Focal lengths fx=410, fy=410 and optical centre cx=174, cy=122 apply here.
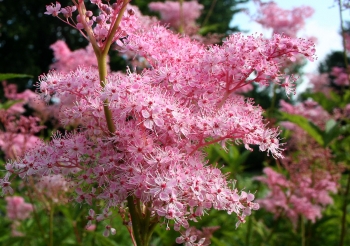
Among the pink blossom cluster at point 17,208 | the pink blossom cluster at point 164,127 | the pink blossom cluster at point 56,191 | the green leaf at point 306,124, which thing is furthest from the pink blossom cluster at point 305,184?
the pink blossom cluster at point 17,208

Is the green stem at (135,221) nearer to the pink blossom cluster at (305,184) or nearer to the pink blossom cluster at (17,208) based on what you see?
the pink blossom cluster at (305,184)

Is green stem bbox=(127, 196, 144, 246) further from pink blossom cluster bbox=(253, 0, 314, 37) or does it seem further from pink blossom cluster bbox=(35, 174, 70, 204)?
pink blossom cluster bbox=(253, 0, 314, 37)

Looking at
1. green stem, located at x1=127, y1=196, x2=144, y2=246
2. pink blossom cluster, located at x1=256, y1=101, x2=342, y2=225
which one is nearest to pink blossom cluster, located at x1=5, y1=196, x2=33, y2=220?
pink blossom cluster, located at x1=256, y1=101, x2=342, y2=225

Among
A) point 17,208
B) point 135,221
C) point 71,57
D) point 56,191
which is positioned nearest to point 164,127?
point 135,221

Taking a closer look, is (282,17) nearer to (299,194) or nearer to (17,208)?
(299,194)

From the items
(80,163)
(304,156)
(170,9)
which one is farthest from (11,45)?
(80,163)
